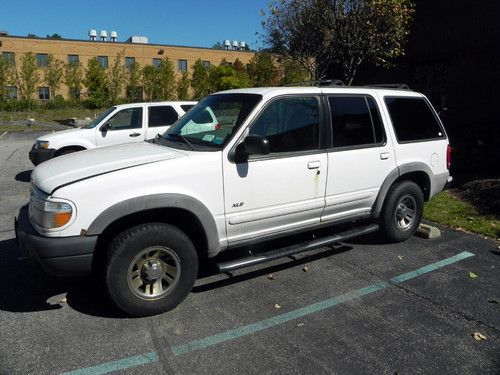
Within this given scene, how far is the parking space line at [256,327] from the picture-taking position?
3107 mm

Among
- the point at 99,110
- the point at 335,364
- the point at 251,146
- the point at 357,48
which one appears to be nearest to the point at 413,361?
the point at 335,364

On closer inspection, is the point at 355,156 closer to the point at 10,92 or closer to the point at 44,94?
the point at 10,92

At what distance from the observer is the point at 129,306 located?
143 inches

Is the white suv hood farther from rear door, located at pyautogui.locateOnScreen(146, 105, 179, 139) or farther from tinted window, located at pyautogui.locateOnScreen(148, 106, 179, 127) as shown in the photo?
tinted window, located at pyautogui.locateOnScreen(148, 106, 179, 127)

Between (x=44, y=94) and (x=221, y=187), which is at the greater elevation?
(x=44, y=94)

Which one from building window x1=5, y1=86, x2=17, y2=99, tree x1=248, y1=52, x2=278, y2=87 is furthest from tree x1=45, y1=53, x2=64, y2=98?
tree x1=248, y1=52, x2=278, y2=87

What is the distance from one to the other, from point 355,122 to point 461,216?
3.17m

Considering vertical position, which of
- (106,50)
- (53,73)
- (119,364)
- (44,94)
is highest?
(106,50)

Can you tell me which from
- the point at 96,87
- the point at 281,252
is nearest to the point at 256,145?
the point at 281,252

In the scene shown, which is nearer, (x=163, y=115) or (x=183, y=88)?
(x=163, y=115)

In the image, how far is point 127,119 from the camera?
10102 millimetres

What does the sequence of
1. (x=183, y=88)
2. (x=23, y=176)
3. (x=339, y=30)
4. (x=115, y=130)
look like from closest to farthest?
(x=115, y=130), (x=23, y=176), (x=339, y=30), (x=183, y=88)

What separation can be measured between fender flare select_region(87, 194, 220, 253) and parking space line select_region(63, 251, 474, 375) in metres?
0.79

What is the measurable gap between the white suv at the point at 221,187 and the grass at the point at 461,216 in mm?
1506
